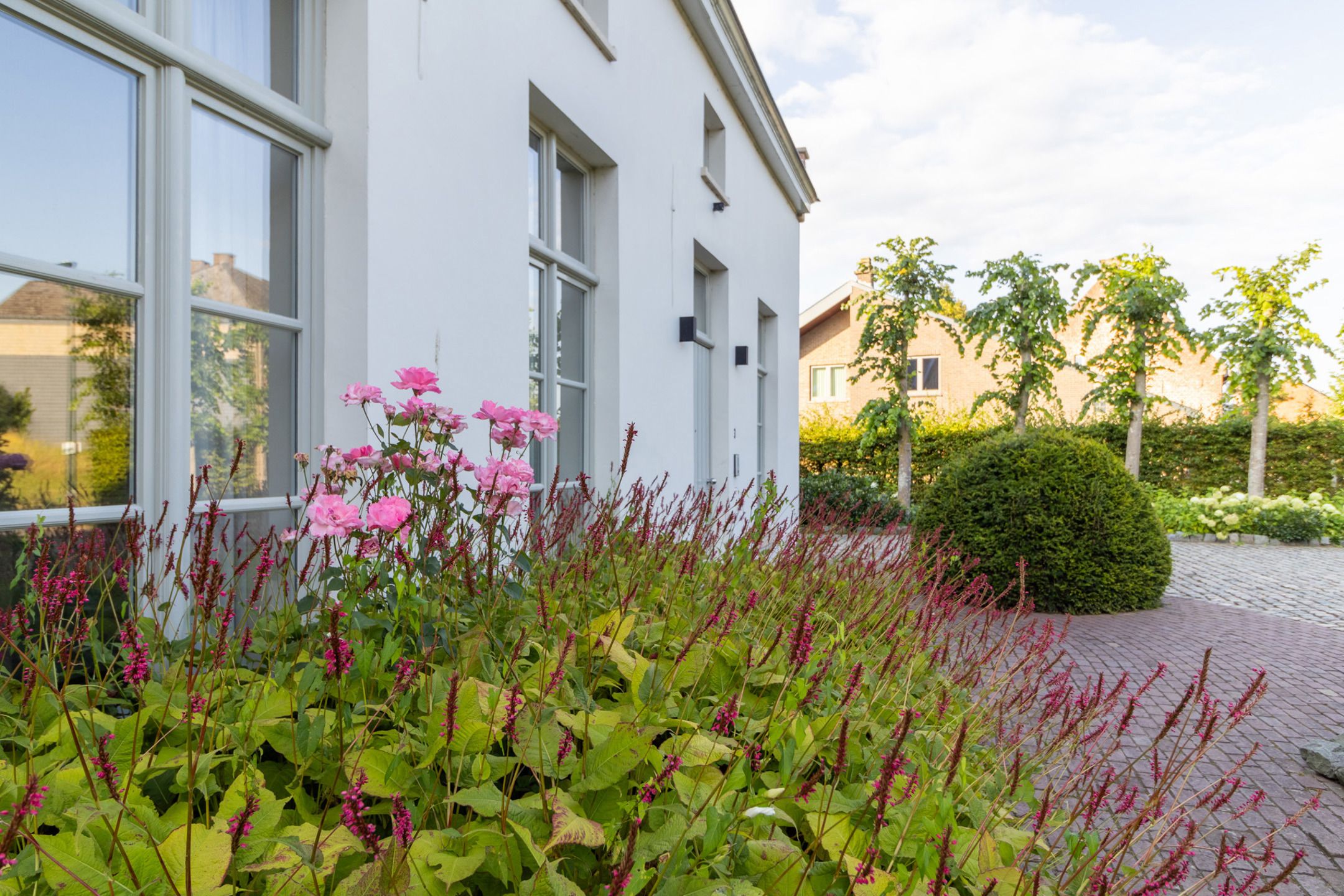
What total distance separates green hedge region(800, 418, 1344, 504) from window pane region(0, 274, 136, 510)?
1489 centimetres

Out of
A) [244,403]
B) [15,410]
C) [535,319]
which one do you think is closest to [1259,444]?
[535,319]

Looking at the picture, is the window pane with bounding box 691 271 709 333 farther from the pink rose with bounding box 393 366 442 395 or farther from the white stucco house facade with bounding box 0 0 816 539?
the pink rose with bounding box 393 366 442 395

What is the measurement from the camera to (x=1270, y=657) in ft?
18.2

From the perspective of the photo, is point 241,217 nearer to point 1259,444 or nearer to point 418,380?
point 418,380

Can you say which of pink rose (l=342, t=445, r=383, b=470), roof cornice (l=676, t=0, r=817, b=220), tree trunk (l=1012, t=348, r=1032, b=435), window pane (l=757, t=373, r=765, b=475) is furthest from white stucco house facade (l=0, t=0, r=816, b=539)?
tree trunk (l=1012, t=348, r=1032, b=435)

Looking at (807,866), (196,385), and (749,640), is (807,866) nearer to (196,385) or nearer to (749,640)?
(749,640)

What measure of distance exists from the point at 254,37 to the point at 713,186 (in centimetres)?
506

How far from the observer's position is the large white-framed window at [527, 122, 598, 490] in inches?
185

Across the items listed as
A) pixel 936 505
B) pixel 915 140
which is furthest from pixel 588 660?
pixel 915 140

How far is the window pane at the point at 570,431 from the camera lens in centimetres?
502

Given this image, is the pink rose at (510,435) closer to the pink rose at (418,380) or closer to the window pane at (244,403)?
the pink rose at (418,380)

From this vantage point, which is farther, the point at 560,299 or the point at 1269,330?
the point at 1269,330

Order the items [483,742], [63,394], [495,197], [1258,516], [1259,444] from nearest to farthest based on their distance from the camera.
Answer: [483,742] < [63,394] < [495,197] < [1258,516] < [1259,444]

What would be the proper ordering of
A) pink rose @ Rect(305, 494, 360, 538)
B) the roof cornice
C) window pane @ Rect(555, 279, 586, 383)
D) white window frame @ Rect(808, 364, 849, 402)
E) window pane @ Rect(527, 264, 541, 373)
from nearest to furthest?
pink rose @ Rect(305, 494, 360, 538)
window pane @ Rect(527, 264, 541, 373)
window pane @ Rect(555, 279, 586, 383)
the roof cornice
white window frame @ Rect(808, 364, 849, 402)
